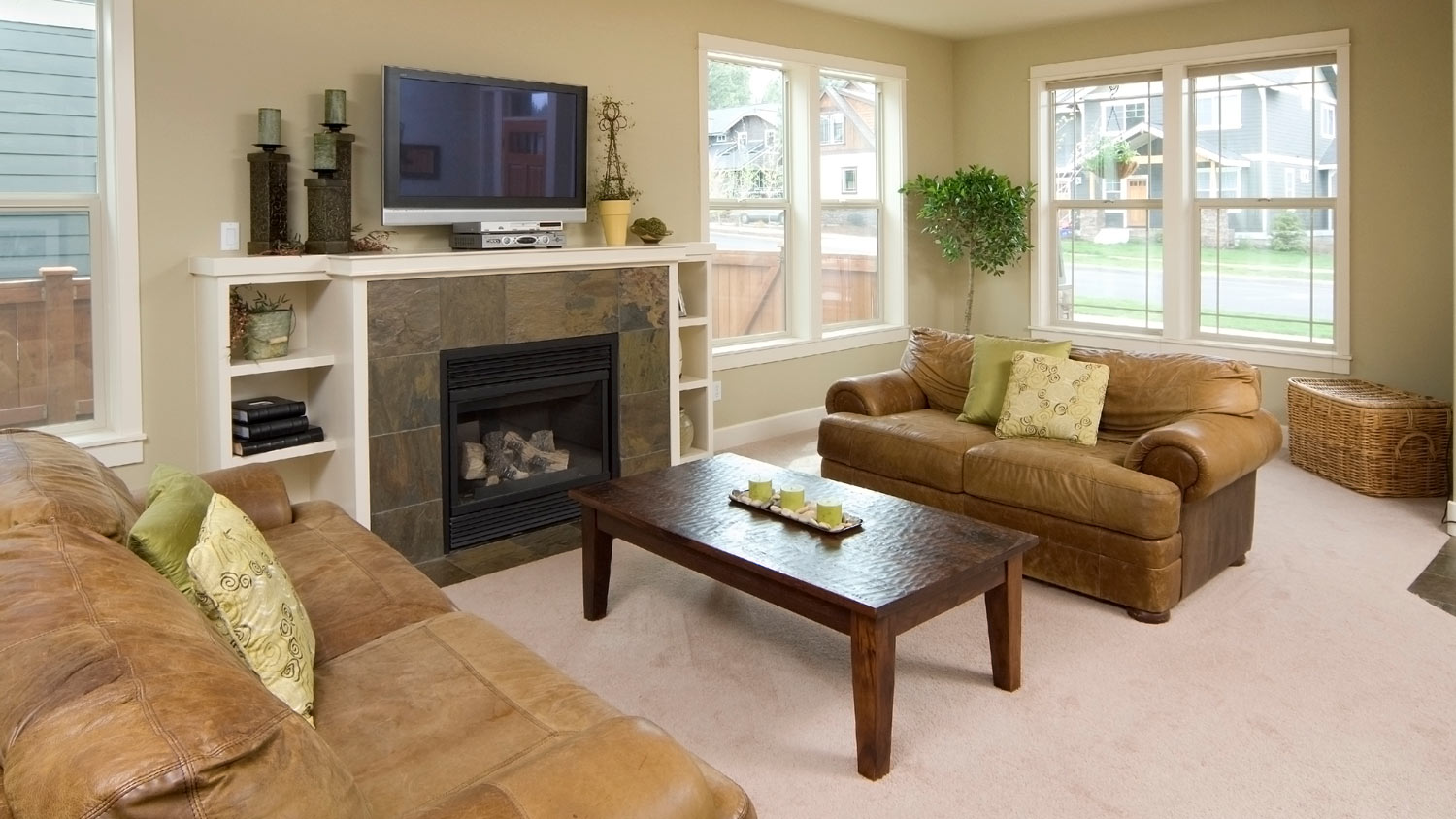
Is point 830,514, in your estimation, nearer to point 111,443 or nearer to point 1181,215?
point 111,443

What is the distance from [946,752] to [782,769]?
0.41 meters

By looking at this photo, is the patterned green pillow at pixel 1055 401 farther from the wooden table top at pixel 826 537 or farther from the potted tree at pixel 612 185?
the potted tree at pixel 612 185

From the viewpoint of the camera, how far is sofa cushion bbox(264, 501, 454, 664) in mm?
2232

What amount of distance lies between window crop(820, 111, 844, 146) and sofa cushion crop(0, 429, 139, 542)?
497 centimetres

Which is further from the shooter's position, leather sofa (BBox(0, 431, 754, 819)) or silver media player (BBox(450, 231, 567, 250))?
silver media player (BBox(450, 231, 567, 250))

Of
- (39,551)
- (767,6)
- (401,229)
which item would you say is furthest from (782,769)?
(767,6)

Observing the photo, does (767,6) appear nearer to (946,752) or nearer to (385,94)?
(385,94)

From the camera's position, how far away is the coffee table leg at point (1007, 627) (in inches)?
112

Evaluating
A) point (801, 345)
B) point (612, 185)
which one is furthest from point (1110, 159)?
point (612, 185)

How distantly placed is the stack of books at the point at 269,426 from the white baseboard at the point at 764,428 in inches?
99.2

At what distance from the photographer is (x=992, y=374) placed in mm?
4312

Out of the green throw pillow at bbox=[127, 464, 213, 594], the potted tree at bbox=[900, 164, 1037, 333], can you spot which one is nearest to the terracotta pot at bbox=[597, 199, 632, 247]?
the potted tree at bbox=[900, 164, 1037, 333]

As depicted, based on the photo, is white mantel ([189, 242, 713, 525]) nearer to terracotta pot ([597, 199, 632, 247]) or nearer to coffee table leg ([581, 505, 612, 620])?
terracotta pot ([597, 199, 632, 247])

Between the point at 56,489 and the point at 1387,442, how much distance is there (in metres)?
5.09
